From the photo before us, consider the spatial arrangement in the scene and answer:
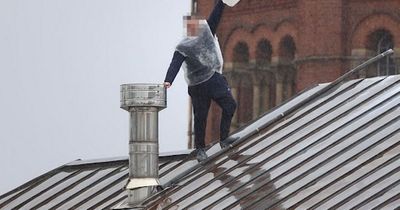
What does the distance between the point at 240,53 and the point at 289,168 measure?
204 ft

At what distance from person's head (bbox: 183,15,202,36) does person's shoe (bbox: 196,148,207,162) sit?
6.87 feet

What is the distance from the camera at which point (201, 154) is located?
3109cm

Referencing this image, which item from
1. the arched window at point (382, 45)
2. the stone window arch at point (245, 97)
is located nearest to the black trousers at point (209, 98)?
the arched window at point (382, 45)

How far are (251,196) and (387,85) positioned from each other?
3.98 m

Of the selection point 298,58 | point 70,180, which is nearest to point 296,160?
point 70,180

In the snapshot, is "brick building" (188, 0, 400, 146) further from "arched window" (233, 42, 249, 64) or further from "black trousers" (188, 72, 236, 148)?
"black trousers" (188, 72, 236, 148)

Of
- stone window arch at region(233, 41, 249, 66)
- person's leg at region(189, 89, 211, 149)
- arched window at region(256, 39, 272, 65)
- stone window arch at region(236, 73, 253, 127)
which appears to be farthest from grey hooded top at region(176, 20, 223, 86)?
stone window arch at region(236, 73, 253, 127)

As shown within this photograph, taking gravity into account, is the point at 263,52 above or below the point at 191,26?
below

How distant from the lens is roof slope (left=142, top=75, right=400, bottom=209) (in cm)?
2688

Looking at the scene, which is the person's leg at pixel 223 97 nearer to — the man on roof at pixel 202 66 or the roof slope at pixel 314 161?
the man on roof at pixel 202 66

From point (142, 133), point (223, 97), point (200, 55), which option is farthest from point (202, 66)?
point (142, 133)

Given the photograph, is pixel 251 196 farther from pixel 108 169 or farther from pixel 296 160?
pixel 108 169

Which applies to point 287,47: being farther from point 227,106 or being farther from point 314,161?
point 314,161

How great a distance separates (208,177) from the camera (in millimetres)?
29859
